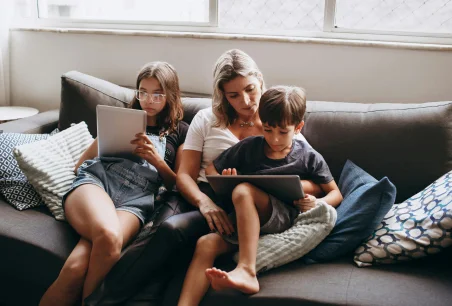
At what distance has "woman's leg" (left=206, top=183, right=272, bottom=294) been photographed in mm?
1382

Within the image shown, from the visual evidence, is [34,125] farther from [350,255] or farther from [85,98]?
[350,255]

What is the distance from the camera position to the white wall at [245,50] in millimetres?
2119

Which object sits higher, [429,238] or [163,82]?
[163,82]

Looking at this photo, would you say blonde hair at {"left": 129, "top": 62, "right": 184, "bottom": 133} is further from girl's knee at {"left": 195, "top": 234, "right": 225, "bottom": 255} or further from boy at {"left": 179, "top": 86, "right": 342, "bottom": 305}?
girl's knee at {"left": 195, "top": 234, "right": 225, "bottom": 255}

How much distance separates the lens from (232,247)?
5.27 ft

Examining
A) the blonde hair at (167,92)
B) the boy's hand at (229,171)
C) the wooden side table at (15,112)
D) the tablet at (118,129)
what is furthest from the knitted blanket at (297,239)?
the wooden side table at (15,112)

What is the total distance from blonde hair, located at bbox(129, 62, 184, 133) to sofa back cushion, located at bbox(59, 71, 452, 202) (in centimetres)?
56

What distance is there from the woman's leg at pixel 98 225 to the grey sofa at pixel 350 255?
10 cm

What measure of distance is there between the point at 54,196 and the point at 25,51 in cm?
145

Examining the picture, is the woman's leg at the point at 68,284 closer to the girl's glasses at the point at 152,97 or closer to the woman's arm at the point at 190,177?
the woman's arm at the point at 190,177

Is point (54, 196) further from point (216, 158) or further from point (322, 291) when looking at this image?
point (322, 291)

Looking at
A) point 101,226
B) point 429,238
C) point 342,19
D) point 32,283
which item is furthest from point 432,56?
point 32,283

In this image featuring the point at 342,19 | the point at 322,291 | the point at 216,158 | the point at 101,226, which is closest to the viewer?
the point at 322,291

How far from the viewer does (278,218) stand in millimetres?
1568
